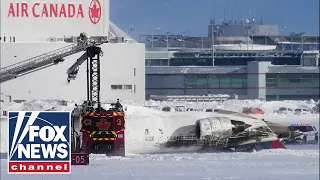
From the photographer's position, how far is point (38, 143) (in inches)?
384

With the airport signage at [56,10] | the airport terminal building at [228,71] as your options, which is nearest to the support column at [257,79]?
the airport terminal building at [228,71]

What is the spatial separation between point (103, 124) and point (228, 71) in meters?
42.2

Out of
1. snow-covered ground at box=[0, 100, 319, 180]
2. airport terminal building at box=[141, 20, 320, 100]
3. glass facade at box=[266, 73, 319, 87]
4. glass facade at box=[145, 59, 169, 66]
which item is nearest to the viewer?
snow-covered ground at box=[0, 100, 319, 180]

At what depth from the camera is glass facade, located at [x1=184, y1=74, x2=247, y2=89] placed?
5328 centimetres

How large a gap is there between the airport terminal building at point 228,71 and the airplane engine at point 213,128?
1139 inches

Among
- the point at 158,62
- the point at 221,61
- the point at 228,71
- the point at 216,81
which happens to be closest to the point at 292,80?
the point at 228,71

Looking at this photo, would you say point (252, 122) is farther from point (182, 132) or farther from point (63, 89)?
point (63, 89)

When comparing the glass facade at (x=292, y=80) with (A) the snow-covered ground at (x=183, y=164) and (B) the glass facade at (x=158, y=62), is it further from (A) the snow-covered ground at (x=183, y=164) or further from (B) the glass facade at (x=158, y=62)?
(A) the snow-covered ground at (x=183, y=164)

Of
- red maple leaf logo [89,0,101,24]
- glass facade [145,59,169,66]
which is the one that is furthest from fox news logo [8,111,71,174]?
glass facade [145,59,169,66]

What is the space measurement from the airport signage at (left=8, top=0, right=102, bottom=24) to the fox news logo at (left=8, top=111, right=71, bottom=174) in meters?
21.3

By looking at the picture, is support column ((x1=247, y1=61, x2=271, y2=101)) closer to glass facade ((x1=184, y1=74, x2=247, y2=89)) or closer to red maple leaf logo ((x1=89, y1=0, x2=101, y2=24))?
glass facade ((x1=184, y1=74, x2=247, y2=89))

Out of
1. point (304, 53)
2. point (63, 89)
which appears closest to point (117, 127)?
point (63, 89)

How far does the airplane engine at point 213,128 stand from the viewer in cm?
1827

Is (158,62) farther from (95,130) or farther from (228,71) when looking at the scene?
(95,130)
